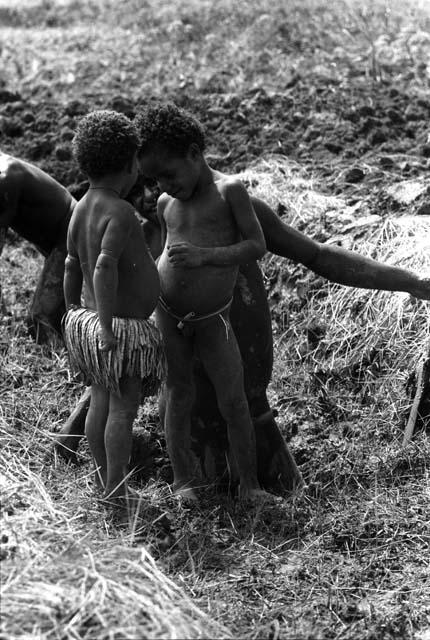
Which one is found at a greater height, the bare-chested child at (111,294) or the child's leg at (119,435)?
the bare-chested child at (111,294)

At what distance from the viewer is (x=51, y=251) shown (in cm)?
579

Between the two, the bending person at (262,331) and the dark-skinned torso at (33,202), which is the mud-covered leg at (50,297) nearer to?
the dark-skinned torso at (33,202)

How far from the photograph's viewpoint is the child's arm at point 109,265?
3.80 metres

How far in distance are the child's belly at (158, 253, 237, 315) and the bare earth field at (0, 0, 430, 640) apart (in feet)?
2.47

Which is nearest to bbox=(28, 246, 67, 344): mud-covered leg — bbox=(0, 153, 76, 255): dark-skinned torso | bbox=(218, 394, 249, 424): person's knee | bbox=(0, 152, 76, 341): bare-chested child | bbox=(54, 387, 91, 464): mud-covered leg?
bbox=(0, 152, 76, 341): bare-chested child

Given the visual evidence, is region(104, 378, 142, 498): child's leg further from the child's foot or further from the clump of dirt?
the clump of dirt

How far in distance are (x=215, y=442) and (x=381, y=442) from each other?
0.74 m

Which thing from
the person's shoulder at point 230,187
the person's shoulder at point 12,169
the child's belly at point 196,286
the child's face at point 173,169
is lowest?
the child's belly at point 196,286

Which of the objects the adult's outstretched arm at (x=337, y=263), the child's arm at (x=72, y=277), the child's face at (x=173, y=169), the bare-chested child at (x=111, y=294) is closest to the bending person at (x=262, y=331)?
the adult's outstretched arm at (x=337, y=263)

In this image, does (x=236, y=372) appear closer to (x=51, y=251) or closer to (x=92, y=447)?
(x=92, y=447)

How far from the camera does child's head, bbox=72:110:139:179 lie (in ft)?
12.6

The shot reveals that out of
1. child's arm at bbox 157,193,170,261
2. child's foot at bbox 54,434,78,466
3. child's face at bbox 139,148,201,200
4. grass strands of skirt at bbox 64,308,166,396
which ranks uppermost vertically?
child's face at bbox 139,148,201,200

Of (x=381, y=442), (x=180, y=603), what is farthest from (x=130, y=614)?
(x=381, y=442)

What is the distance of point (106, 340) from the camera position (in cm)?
388
